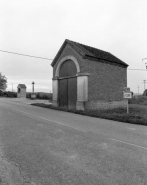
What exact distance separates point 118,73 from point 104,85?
2.88 m

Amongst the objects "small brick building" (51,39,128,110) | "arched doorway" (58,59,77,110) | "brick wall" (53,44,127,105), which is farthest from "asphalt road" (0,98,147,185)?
"arched doorway" (58,59,77,110)

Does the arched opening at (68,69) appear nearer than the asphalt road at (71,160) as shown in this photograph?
No

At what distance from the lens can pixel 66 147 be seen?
4641 mm

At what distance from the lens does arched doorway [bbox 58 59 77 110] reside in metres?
15.3

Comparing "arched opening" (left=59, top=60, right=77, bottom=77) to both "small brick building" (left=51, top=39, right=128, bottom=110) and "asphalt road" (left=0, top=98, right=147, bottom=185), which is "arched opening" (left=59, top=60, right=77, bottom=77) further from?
"asphalt road" (left=0, top=98, right=147, bottom=185)

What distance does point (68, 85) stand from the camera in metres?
16.1

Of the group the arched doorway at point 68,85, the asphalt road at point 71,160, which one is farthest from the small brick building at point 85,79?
the asphalt road at point 71,160

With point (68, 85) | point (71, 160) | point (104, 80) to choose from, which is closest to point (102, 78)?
point (104, 80)

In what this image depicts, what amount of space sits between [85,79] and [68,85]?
262 centimetres

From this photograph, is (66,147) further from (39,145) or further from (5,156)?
(5,156)

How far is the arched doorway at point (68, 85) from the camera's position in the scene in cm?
1532

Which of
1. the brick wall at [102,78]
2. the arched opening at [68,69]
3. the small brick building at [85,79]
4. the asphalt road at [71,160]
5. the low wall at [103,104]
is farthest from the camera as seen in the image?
the arched opening at [68,69]

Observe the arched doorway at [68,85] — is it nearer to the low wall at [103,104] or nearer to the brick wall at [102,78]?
the brick wall at [102,78]

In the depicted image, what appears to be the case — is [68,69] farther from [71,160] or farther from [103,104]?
[71,160]
